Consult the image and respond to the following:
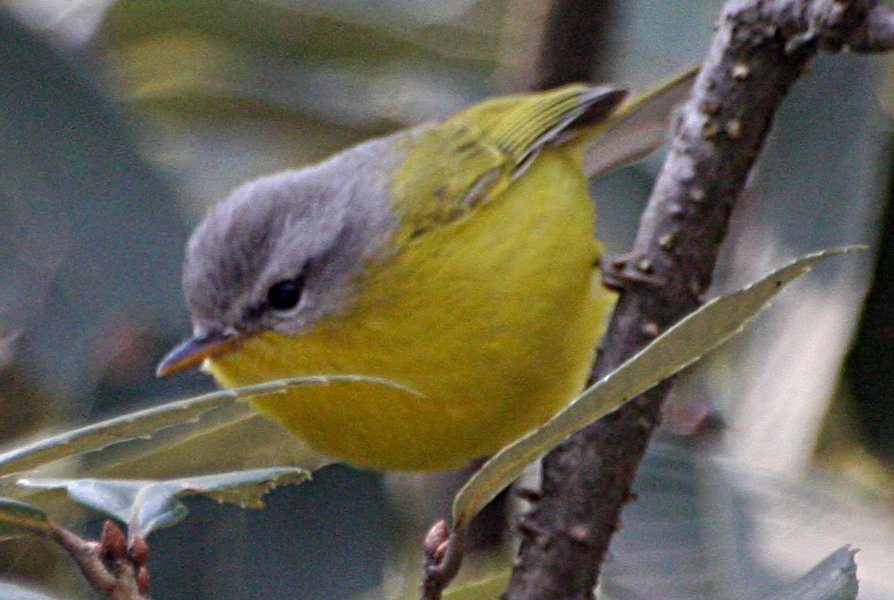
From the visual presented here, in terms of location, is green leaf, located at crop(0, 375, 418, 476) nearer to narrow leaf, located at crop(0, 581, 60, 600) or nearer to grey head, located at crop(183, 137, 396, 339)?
narrow leaf, located at crop(0, 581, 60, 600)

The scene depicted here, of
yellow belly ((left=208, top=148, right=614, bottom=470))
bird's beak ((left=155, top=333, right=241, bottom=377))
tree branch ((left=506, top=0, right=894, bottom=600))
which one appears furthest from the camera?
bird's beak ((left=155, top=333, right=241, bottom=377))

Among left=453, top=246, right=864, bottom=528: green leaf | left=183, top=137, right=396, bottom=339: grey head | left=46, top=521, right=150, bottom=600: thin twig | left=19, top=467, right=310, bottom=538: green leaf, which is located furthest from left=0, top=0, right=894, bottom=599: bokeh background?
left=453, top=246, right=864, bottom=528: green leaf

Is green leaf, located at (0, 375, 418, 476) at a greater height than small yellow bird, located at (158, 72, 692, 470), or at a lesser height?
lesser

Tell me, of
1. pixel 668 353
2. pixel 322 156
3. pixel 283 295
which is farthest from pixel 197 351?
pixel 668 353

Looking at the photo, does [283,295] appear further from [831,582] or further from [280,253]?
[831,582]

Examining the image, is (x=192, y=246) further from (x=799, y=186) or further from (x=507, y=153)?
(x=799, y=186)

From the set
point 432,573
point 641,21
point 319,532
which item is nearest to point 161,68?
point 641,21
